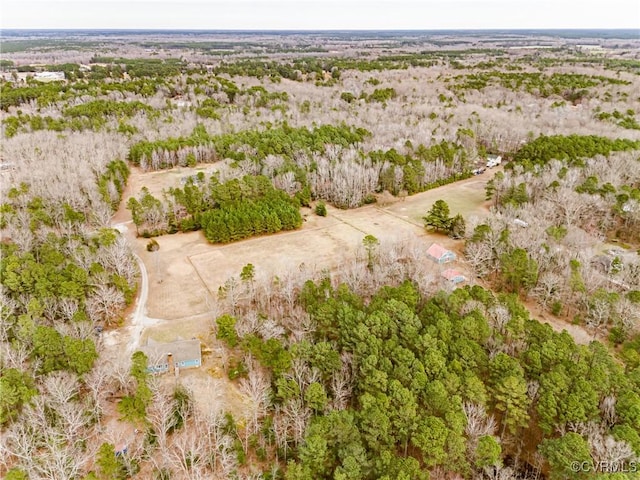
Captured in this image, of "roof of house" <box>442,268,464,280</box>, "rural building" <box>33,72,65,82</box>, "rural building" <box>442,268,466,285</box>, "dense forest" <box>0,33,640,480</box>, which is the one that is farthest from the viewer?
"rural building" <box>33,72,65,82</box>

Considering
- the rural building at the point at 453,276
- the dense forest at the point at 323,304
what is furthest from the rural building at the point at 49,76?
the rural building at the point at 453,276

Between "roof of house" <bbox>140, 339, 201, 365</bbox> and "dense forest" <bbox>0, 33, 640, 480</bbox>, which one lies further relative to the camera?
Result: "roof of house" <bbox>140, 339, 201, 365</bbox>

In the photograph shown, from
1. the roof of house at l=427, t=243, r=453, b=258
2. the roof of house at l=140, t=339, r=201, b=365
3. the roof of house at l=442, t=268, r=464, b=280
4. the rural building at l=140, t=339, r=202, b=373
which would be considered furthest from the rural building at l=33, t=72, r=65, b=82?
the roof of house at l=442, t=268, r=464, b=280

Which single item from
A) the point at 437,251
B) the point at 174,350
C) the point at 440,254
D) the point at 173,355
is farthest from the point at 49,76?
the point at 440,254

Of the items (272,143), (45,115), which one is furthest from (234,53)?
(272,143)

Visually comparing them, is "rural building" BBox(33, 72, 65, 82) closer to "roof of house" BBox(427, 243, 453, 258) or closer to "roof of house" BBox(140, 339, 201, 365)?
"roof of house" BBox(140, 339, 201, 365)
